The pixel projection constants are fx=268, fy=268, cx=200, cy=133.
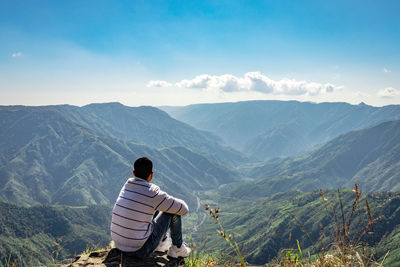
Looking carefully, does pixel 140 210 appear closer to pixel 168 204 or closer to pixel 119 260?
pixel 168 204

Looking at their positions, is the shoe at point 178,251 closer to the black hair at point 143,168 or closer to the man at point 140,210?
the man at point 140,210

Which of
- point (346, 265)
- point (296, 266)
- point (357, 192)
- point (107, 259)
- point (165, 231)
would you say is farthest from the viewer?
point (165, 231)

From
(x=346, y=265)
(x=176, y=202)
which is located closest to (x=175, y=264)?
(x=176, y=202)

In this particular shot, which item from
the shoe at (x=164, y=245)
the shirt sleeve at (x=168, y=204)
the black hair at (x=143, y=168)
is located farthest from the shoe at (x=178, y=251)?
the black hair at (x=143, y=168)

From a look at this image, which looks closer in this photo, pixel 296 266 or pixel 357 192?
pixel 357 192

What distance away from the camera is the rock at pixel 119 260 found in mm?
7266

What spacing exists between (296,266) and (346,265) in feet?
3.92

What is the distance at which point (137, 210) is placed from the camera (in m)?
7.49

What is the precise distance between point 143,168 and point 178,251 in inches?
105

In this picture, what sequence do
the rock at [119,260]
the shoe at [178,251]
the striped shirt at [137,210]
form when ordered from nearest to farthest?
the rock at [119,260]
the striped shirt at [137,210]
the shoe at [178,251]

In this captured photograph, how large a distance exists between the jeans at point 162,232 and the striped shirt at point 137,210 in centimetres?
19

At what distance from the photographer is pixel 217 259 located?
766 centimetres

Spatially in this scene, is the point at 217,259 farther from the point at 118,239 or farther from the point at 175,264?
the point at 118,239

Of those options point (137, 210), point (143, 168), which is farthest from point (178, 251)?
point (143, 168)
